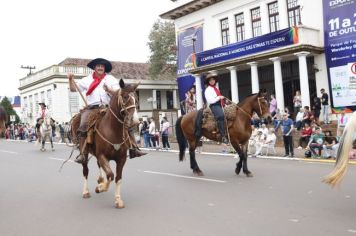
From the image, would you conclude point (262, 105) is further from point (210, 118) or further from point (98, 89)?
point (98, 89)

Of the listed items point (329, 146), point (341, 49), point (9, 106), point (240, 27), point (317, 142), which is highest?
point (240, 27)

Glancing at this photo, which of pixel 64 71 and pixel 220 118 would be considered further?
pixel 64 71

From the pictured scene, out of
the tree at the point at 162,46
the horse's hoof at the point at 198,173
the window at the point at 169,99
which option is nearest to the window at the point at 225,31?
the tree at the point at 162,46

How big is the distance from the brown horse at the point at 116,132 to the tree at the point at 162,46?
4254 centimetres

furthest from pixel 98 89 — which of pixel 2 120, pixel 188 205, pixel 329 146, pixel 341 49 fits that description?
pixel 341 49

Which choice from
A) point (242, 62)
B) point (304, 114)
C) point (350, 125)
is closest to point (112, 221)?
point (350, 125)

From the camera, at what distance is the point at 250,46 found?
85.1 feet

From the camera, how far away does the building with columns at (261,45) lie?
23750 millimetres

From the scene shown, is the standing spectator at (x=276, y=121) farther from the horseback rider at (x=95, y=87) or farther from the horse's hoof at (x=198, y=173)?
the horseback rider at (x=95, y=87)

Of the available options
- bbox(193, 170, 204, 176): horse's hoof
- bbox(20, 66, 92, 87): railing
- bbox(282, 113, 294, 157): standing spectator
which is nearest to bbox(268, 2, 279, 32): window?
bbox(282, 113, 294, 157): standing spectator

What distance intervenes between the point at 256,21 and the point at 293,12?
9.93 ft

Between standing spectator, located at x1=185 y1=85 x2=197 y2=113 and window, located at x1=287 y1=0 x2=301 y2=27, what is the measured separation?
8.93 meters

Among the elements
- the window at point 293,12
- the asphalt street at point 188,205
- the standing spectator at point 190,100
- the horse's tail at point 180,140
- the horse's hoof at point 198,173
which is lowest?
the asphalt street at point 188,205

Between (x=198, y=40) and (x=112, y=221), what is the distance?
26.6 m
